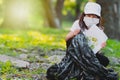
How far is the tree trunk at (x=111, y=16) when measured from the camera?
55.9 ft

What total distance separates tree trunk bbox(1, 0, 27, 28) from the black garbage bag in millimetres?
14979

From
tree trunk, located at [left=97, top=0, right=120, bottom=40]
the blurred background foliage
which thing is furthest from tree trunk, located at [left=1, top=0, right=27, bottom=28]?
tree trunk, located at [left=97, top=0, right=120, bottom=40]

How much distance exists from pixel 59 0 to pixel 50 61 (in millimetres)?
20036

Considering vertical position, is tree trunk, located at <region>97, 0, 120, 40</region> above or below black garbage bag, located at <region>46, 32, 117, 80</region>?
below

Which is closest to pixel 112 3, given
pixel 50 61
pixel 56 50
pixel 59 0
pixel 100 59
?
pixel 56 50

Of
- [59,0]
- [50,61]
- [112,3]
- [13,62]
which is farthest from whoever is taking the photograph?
[59,0]

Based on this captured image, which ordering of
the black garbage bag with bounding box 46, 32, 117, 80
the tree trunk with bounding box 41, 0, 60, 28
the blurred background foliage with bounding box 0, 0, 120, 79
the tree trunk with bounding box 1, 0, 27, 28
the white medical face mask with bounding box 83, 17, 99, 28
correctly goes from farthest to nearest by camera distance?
the tree trunk with bounding box 41, 0, 60, 28 < the tree trunk with bounding box 1, 0, 27, 28 < the blurred background foliage with bounding box 0, 0, 120, 79 < the white medical face mask with bounding box 83, 17, 99, 28 < the black garbage bag with bounding box 46, 32, 117, 80

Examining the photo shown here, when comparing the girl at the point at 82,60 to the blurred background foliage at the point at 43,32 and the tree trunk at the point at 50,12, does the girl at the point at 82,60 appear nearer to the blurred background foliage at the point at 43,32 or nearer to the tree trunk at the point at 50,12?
the blurred background foliage at the point at 43,32

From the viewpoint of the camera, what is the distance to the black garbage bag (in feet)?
27.0

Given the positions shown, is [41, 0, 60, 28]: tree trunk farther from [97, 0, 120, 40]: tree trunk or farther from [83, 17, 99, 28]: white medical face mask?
[83, 17, 99, 28]: white medical face mask

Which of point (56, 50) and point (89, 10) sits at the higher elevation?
point (89, 10)

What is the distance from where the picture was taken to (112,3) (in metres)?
17.1

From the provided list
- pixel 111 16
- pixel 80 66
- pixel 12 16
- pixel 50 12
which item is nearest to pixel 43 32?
pixel 12 16

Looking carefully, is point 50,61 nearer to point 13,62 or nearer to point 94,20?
point 13,62
